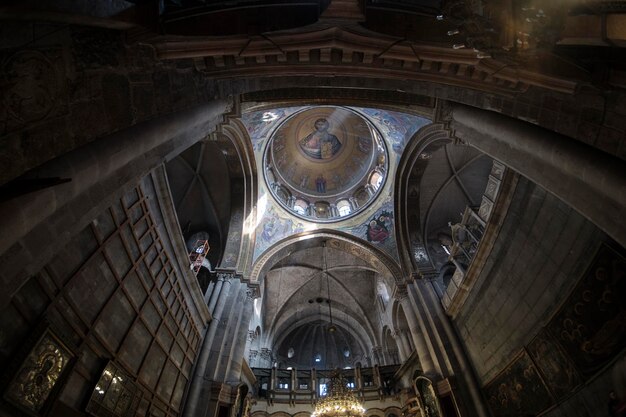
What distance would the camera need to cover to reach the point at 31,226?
2727 mm

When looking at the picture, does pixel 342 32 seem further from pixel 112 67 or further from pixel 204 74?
pixel 112 67

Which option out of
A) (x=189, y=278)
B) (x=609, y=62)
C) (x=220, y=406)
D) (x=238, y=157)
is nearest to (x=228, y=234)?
(x=238, y=157)

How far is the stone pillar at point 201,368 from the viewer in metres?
7.87

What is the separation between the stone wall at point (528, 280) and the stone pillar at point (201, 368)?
8.15 metres

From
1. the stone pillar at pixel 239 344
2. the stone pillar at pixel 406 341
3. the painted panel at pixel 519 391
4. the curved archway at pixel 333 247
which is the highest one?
the curved archway at pixel 333 247

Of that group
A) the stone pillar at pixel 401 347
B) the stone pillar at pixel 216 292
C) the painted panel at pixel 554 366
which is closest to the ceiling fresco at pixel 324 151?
the stone pillar at pixel 216 292

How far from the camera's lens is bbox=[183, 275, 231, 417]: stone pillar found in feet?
25.8

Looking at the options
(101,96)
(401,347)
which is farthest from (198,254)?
(401,347)

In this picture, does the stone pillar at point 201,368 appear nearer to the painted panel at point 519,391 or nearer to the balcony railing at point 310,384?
the balcony railing at point 310,384

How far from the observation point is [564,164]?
158 inches

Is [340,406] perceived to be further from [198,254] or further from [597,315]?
[597,315]

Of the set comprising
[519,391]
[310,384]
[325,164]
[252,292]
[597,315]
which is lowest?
[519,391]

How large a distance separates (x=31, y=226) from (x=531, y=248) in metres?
8.62

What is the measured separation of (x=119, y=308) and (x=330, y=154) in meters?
15.3
